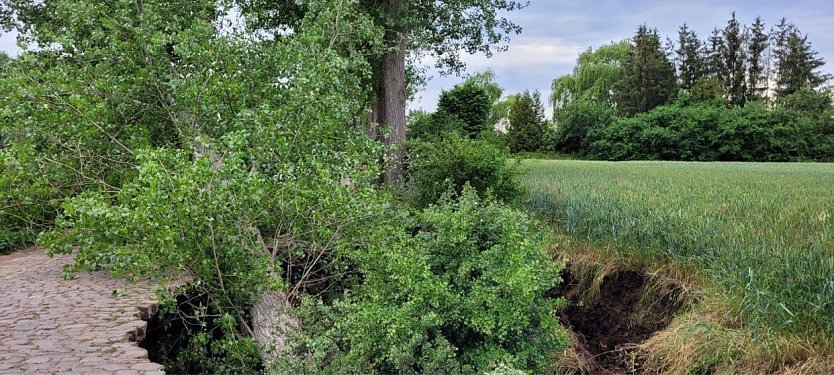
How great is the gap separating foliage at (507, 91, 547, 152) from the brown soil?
2632cm

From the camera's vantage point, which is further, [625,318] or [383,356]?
[625,318]

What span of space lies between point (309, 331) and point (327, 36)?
439cm

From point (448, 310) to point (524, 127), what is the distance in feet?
96.5

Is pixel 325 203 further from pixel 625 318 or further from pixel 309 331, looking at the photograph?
pixel 625 318

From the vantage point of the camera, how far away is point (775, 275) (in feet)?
13.3

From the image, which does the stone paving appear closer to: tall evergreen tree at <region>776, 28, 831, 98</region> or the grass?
the grass

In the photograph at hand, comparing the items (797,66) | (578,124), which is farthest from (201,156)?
(797,66)

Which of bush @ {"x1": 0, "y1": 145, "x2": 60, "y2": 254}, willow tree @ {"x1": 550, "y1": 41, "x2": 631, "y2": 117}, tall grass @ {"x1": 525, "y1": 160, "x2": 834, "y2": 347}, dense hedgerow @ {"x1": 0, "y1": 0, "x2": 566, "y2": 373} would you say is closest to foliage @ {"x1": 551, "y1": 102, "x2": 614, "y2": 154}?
willow tree @ {"x1": 550, "y1": 41, "x2": 631, "y2": 117}

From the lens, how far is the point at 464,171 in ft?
28.7

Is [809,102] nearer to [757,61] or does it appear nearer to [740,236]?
[757,61]

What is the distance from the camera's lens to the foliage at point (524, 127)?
3250cm

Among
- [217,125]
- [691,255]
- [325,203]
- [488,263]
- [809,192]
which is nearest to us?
[488,263]

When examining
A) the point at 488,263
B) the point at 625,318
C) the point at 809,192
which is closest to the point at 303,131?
the point at 488,263

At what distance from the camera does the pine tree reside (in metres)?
38.5
